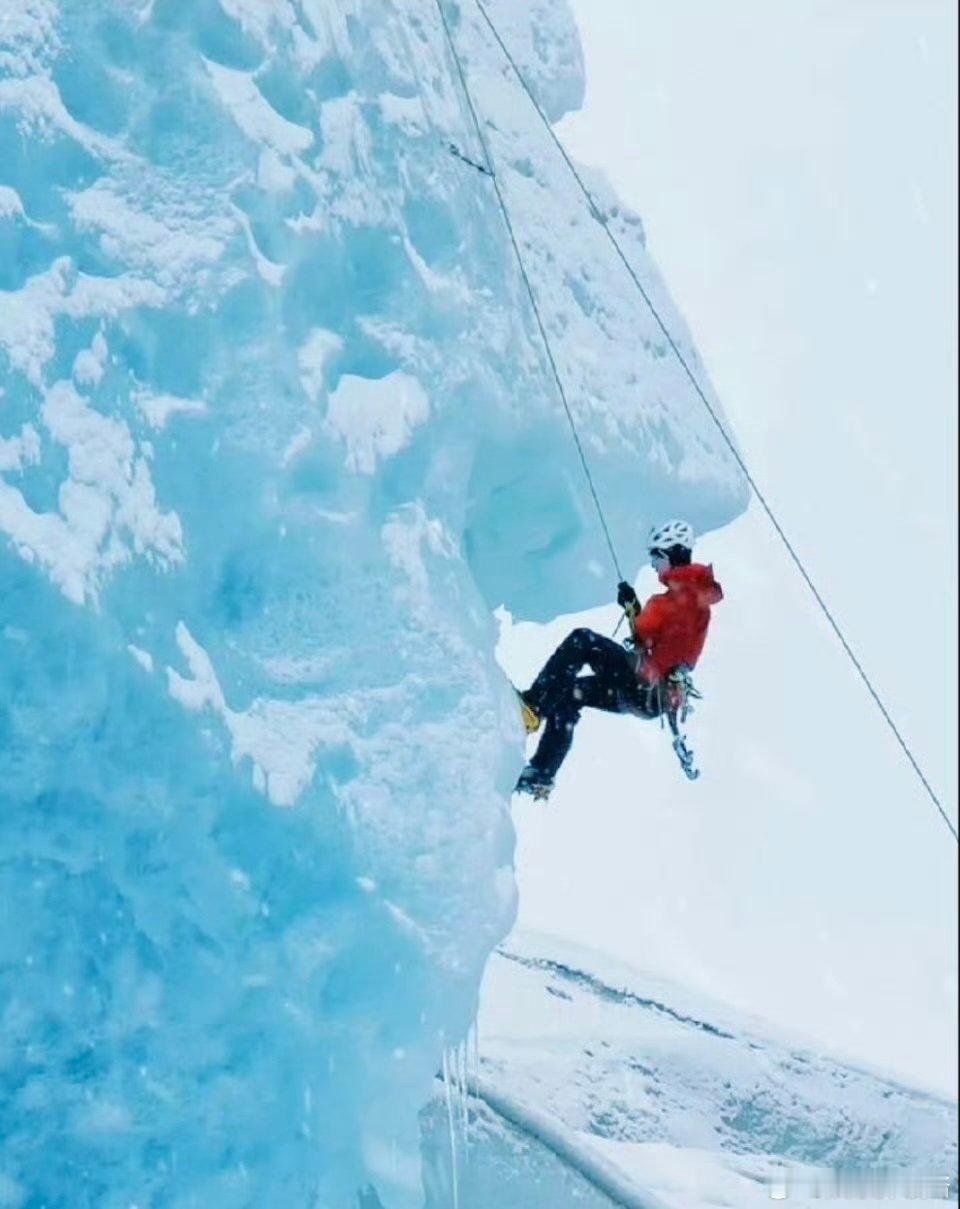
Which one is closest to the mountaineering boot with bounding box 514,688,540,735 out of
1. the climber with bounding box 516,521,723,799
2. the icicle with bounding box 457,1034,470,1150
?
the climber with bounding box 516,521,723,799

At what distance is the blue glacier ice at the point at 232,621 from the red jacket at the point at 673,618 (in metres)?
1.08

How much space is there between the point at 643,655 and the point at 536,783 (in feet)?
2.21

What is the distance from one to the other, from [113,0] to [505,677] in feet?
8.26

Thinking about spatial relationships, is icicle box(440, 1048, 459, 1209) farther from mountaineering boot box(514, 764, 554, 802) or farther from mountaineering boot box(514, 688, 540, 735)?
mountaineering boot box(514, 688, 540, 735)

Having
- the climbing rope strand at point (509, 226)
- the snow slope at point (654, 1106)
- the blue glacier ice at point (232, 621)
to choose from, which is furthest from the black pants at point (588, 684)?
the snow slope at point (654, 1106)

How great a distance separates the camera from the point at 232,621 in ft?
16.3

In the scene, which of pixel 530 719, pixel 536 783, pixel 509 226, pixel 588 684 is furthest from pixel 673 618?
pixel 509 226

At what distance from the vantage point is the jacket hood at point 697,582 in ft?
20.9

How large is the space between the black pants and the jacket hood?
0.34 metres

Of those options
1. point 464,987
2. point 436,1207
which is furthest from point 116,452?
point 436,1207

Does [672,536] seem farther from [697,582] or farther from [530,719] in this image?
[530,719]

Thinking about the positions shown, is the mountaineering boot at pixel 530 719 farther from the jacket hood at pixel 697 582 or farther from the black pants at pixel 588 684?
the jacket hood at pixel 697 582

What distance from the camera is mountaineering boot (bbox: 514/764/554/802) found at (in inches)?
245

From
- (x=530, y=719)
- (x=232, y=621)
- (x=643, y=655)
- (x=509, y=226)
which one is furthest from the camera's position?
(x=643, y=655)
